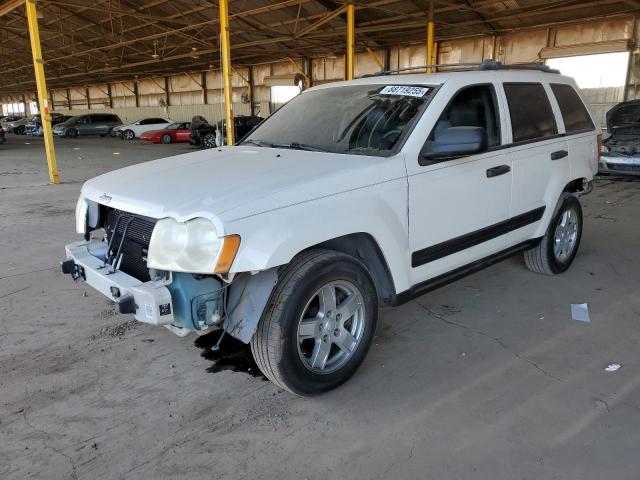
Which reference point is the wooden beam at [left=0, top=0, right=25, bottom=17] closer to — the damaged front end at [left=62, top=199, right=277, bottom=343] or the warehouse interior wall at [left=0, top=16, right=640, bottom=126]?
the warehouse interior wall at [left=0, top=16, right=640, bottom=126]

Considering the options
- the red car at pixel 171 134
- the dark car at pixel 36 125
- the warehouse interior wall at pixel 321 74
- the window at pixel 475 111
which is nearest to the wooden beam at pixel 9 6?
the red car at pixel 171 134

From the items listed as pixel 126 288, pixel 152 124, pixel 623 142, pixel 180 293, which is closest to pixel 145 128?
pixel 152 124

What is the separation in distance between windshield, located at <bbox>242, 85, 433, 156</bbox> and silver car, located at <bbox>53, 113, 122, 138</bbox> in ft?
102

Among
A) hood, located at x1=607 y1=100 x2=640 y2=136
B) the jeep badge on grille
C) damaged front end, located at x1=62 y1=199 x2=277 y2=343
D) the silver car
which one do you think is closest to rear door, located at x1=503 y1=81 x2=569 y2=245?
damaged front end, located at x1=62 y1=199 x2=277 y2=343

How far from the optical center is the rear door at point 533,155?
3920mm

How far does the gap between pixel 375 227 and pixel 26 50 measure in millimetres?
33275

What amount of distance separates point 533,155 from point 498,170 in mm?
585

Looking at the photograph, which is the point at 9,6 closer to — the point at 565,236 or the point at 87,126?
the point at 565,236

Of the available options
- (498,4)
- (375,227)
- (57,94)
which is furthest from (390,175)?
(57,94)

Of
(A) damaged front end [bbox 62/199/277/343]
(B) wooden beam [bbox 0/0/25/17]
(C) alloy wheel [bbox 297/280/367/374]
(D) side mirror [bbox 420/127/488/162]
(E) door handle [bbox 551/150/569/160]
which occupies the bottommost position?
(C) alloy wheel [bbox 297/280/367/374]

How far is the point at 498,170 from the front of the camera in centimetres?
369

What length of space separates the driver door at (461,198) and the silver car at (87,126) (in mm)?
31891

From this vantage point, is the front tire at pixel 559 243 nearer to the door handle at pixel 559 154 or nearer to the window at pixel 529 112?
the door handle at pixel 559 154

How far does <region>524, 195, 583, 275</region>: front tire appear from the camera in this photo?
464 cm
